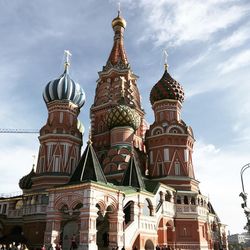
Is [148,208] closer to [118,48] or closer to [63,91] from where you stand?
[63,91]

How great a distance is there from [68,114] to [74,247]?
18.6m

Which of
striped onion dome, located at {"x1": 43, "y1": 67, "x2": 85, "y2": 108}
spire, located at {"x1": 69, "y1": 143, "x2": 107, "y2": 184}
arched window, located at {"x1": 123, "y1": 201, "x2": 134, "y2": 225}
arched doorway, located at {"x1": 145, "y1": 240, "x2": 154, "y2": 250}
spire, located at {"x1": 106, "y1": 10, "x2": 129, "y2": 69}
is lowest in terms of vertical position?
arched doorway, located at {"x1": 145, "y1": 240, "x2": 154, "y2": 250}

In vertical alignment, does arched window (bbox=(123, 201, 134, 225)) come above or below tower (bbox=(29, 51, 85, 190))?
below

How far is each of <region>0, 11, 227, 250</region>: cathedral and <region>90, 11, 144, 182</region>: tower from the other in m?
0.10

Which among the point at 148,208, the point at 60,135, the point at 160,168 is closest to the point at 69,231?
the point at 148,208

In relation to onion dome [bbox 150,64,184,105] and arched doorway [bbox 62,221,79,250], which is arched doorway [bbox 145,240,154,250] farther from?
onion dome [bbox 150,64,184,105]

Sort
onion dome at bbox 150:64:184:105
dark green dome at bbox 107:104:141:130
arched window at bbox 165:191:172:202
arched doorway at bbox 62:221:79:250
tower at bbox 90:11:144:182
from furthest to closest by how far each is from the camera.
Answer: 1. onion dome at bbox 150:64:184:105
2. dark green dome at bbox 107:104:141:130
3. tower at bbox 90:11:144:182
4. arched window at bbox 165:191:172:202
5. arched doorway at bbox 62:221:79:250

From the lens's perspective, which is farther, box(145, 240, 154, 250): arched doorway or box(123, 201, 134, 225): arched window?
box(145, 240, 154, 250): arched doorway

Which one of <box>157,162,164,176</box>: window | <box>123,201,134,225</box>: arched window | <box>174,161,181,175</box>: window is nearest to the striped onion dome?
<box>157,162,164,176</box>: window

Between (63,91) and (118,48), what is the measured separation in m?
11.8

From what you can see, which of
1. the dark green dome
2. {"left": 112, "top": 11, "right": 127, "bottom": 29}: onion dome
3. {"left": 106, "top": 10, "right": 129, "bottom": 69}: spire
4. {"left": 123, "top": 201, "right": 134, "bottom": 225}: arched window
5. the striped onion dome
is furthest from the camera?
{"left": 112, "top": 11, "right": 127, "bottom": 29}: onion dome

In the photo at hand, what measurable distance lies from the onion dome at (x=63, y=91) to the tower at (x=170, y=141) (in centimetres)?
829

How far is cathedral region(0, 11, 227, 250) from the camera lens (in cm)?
2023

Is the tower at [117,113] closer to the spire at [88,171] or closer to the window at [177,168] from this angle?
the window at [177,168]
